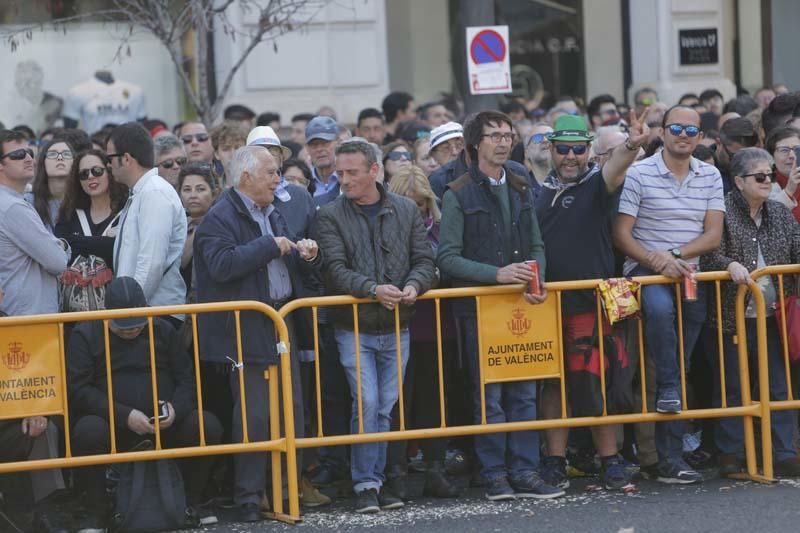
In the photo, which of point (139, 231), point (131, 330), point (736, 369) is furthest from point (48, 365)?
point (736, 369)

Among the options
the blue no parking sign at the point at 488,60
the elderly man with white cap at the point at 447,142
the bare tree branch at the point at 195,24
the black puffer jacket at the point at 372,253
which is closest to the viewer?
the black puffer jacket at the point at 372,253

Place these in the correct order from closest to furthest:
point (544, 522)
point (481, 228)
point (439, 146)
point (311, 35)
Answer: point (544, 522), point (481, 228), point (439, 146), point (311, 35)

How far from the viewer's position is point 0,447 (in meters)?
7.86

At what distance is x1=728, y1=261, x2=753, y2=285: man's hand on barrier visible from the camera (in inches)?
330

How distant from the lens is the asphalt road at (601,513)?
301 inches

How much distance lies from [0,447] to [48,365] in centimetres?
51

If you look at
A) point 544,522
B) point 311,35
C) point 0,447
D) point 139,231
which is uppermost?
point 311,35

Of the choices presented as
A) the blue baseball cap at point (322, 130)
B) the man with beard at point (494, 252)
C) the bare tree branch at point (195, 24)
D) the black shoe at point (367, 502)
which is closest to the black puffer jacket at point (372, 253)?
the man with beard at point (494, 252)

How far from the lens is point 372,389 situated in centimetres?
826

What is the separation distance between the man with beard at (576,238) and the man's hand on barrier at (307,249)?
1.43 metres

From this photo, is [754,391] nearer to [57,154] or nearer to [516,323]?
[516,323]

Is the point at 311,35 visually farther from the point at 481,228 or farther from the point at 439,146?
the point at 481,228

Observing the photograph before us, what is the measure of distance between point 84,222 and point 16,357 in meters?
1.33

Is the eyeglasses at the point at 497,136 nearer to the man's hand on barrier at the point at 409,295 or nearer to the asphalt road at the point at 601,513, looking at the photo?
the man's hand on barrier at the point at 409,295
